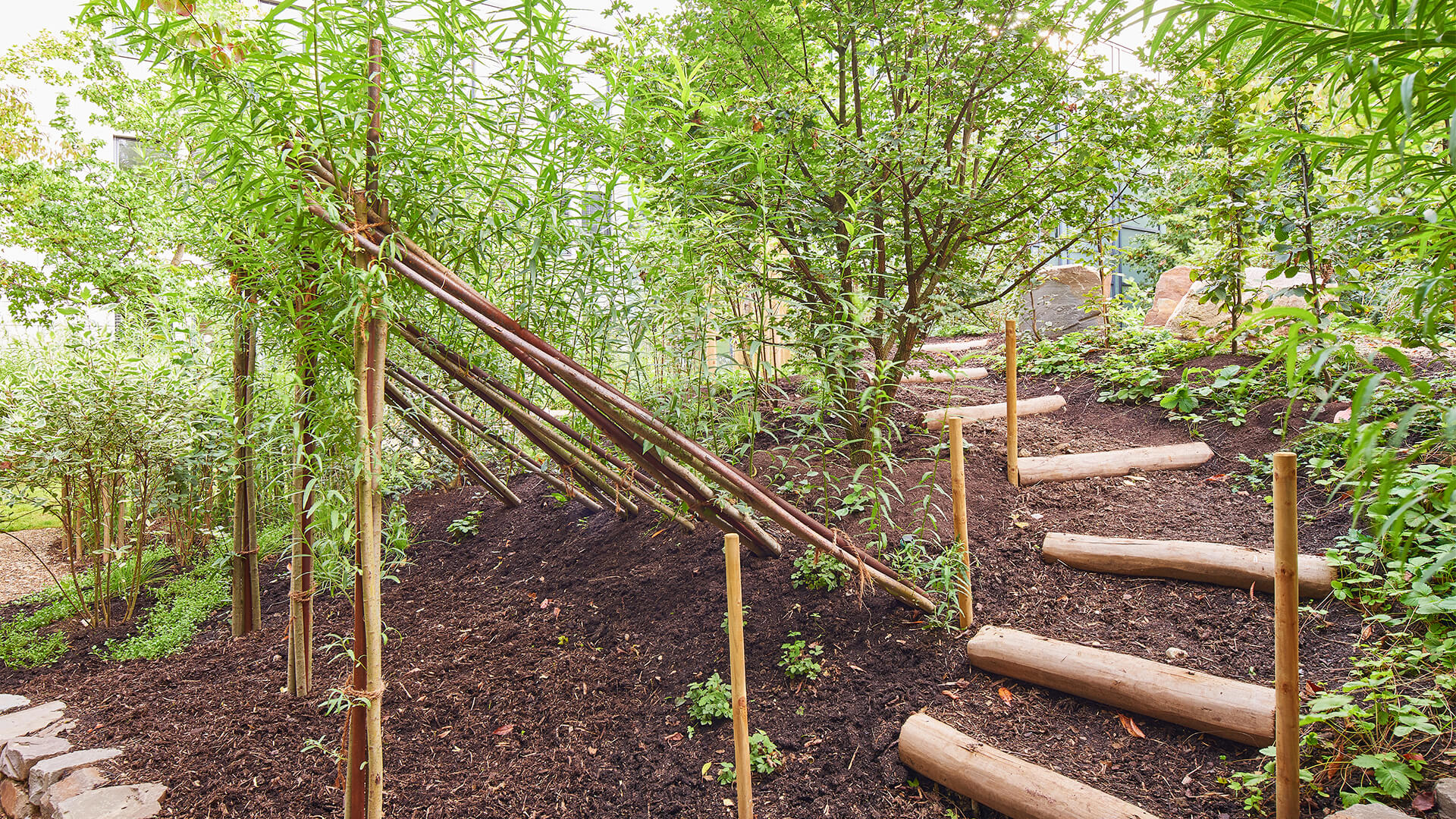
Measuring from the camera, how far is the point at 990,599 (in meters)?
2.22

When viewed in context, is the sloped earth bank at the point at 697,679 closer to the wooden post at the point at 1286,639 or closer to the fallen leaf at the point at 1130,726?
the fallen leaf at the point at 1130,726

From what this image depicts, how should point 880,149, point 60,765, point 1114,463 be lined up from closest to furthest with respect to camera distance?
point 60,765 < point 880,149 < point 1114,463

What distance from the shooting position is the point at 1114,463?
2902 millimetres

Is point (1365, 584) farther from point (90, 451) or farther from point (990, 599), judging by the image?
point (90, 451)

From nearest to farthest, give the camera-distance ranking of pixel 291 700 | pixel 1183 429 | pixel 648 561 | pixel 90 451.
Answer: pixel 291 700
pixel 648 561
pixel 1183 429
pixel 90 451

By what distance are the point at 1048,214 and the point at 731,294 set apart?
1668mm

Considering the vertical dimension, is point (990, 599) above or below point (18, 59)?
below

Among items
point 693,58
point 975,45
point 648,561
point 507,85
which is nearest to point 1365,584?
point 975,45

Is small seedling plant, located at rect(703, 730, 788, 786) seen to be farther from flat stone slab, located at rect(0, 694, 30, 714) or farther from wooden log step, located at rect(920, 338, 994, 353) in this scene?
wooden log step, located at rect(920, 338, 994, 353)

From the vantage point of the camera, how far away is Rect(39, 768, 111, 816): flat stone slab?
81.2 inches

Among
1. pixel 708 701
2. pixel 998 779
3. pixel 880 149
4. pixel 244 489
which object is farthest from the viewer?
pixel 244 489

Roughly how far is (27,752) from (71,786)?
0.38 m

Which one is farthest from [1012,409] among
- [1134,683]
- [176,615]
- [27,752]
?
[176,615]

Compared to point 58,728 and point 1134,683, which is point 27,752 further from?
point 1134,683
